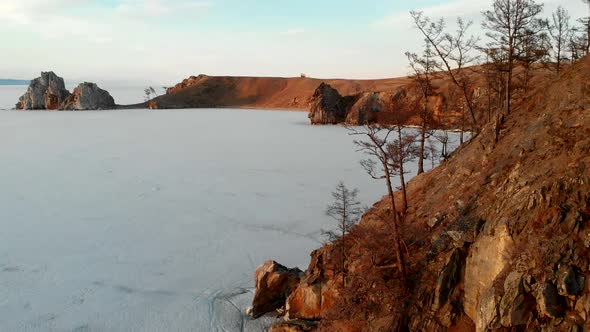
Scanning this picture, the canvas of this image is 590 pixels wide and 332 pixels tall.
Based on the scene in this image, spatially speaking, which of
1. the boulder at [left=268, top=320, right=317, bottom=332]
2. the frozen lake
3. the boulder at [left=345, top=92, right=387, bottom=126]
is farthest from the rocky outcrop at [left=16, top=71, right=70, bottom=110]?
the boulder at [left=268, top=320, right=317, bottom=332]

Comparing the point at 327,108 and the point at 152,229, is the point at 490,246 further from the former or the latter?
the point at 327,108

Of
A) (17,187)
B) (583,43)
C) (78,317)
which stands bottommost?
(78,317)

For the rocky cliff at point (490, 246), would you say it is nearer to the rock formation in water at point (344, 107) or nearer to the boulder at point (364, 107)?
the boulder at point (364, 107)

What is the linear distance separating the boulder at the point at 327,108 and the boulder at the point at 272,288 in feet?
240

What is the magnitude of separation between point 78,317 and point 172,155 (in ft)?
109

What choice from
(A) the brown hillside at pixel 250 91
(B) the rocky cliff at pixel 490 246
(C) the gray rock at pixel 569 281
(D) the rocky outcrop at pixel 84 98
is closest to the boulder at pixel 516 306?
(B) the rocky cliff at pixel 490 246

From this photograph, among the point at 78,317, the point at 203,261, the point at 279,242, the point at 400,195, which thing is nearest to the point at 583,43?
the point at 400,195

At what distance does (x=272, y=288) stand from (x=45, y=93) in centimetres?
13718

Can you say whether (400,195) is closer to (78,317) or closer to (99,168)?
(78,317)

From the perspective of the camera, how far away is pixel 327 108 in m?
90.4

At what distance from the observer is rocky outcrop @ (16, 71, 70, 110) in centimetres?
12975

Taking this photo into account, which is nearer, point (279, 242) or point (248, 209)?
point (279, 242)

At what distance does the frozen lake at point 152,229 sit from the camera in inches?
707

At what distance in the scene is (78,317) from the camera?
1727cm
